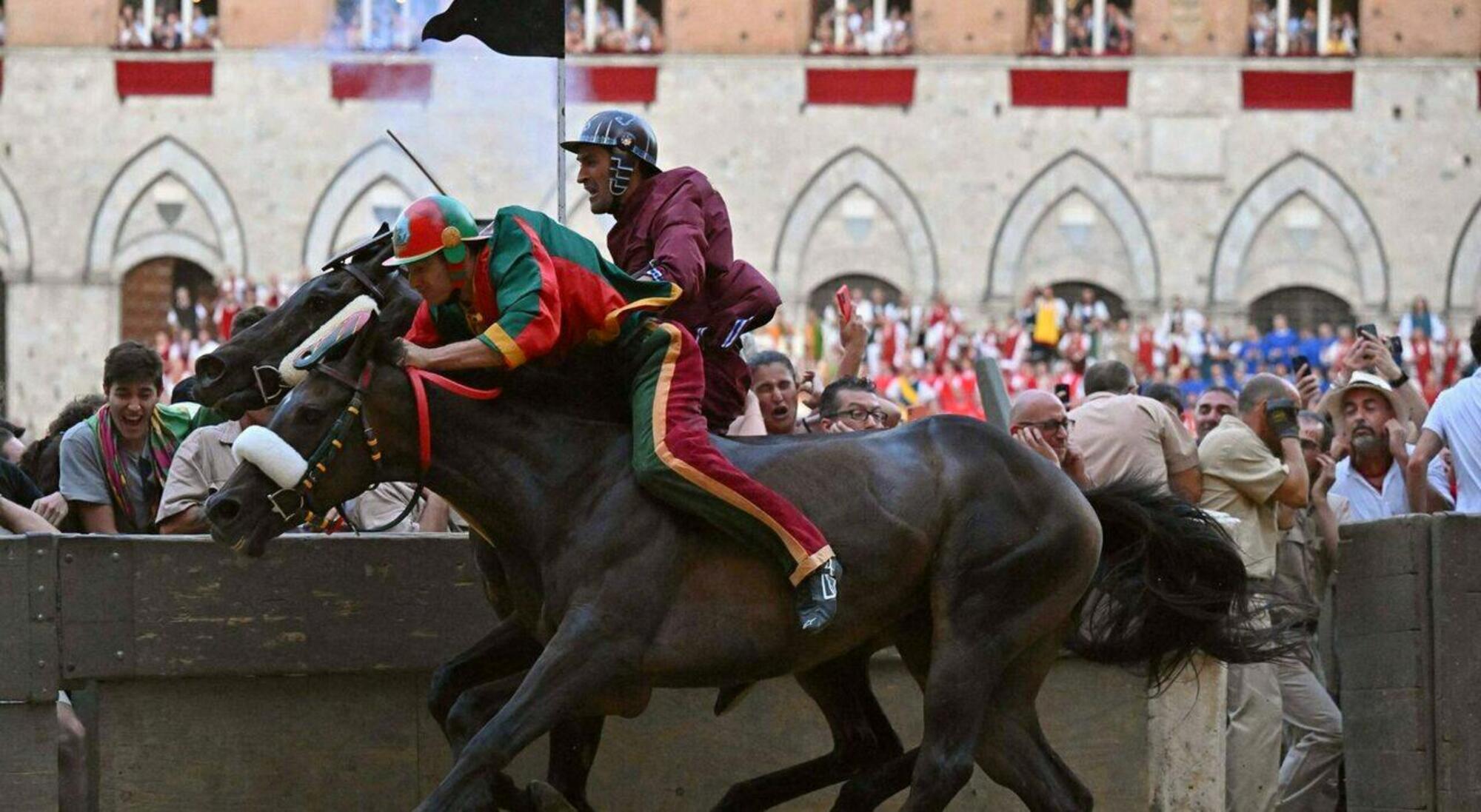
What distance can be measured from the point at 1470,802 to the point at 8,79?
123 feet

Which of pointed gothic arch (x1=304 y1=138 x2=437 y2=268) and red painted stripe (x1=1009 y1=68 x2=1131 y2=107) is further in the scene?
pointed gothic arch (x1=304 y1=138 x2=437 y2=268)

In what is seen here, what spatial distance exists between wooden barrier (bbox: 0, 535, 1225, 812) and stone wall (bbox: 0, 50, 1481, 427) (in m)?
31.8

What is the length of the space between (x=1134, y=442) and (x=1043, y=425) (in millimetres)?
929

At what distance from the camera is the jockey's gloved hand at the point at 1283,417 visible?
11602mm

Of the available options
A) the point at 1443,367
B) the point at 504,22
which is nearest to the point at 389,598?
the point at 504,22

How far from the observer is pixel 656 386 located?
8.42 m

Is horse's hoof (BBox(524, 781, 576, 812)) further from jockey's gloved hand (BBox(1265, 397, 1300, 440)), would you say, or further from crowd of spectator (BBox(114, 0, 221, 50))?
crowd of spectator (BBox(114, 0, 221, 50))

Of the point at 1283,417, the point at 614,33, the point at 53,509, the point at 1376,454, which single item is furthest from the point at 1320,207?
the point at 53,509

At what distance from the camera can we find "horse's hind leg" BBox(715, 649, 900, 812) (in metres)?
9.17

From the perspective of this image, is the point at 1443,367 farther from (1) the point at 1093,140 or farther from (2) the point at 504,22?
(2) the point at 504,22

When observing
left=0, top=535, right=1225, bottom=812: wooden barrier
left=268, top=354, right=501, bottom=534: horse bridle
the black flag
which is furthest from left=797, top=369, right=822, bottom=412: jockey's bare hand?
left=268, top=354, right=501, bottom=534: horse bridle

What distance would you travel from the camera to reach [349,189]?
42.6m

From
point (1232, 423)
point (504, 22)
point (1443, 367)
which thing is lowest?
point (1443, 367)

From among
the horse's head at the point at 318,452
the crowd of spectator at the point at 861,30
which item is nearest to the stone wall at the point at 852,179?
the crowd of spectator at the point at 861,30
